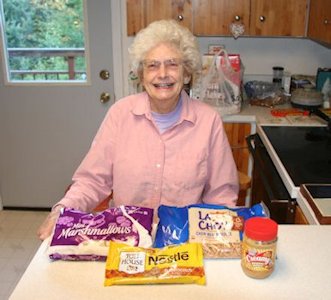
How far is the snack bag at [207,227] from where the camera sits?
0.93 meters

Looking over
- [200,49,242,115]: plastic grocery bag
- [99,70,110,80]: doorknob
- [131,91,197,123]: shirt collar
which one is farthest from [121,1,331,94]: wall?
[131,91,197,123]: shirt collar

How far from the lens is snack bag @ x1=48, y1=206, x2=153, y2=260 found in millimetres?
917

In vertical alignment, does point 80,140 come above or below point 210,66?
below

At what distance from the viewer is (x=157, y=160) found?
144 centimetres

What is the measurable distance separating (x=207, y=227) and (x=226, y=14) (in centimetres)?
172

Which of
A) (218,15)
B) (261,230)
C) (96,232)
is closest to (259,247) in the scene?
(261,230)

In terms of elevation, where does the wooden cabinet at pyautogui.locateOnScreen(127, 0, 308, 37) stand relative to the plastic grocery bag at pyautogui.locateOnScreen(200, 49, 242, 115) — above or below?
above

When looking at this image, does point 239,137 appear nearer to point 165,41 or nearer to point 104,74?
point 104,74

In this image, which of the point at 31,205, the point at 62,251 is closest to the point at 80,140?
the point at 31,205

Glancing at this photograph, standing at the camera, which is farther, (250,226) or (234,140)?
(234,140)

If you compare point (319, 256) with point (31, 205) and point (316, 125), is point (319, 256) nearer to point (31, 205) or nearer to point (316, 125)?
point (316, 125)

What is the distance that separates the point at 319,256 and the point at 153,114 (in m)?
0.78

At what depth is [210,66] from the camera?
7.67 feet

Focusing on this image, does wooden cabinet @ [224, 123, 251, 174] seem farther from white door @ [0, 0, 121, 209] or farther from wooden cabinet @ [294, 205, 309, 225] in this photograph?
wooden cabinet @ [294, 205, 309, 225]
